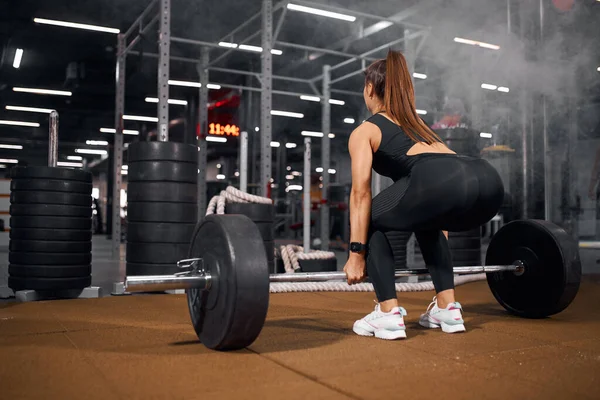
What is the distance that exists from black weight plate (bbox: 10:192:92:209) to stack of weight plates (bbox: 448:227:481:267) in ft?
7.13

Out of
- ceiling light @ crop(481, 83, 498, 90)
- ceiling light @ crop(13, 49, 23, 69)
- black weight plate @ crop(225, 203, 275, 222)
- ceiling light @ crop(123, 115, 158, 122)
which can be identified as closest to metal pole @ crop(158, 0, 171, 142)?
black weight plate @ crop(225, 203, 275, 222)

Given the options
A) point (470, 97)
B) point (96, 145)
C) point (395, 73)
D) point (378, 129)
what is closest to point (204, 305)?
point (378, 129)

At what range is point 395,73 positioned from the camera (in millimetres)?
1615

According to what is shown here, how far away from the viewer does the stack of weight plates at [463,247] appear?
3443 millimetres

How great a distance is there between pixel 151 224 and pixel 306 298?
84 cm

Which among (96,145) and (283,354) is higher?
(96,145)

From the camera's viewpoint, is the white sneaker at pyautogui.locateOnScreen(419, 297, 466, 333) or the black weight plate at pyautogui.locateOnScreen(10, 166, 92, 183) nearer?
the white sneaker at pyautogui.locateOnScreen(419, 297, 466, 333)

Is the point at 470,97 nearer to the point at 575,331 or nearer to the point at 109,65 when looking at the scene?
the point at 575,331

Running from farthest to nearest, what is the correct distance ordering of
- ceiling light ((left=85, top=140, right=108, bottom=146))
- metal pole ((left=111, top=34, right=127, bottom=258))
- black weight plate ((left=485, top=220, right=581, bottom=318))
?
ceiling light ((left=85, top=140, right=108, bottom=146)), metal pole ((left=111, top=34, right=127, bottom=258)), black weight plate ((left=485, top=220, right=581, bottom=318))

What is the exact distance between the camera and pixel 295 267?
3.11 meters

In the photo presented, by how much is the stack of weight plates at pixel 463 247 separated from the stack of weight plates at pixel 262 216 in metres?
1.15

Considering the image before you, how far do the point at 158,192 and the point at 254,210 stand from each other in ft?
1.85

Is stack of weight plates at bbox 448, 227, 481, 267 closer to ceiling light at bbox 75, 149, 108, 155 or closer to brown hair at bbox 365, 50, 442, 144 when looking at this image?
brown hair at bbox 365, 50, 442, 144

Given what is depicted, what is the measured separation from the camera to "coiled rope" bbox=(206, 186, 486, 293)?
2.82 m
